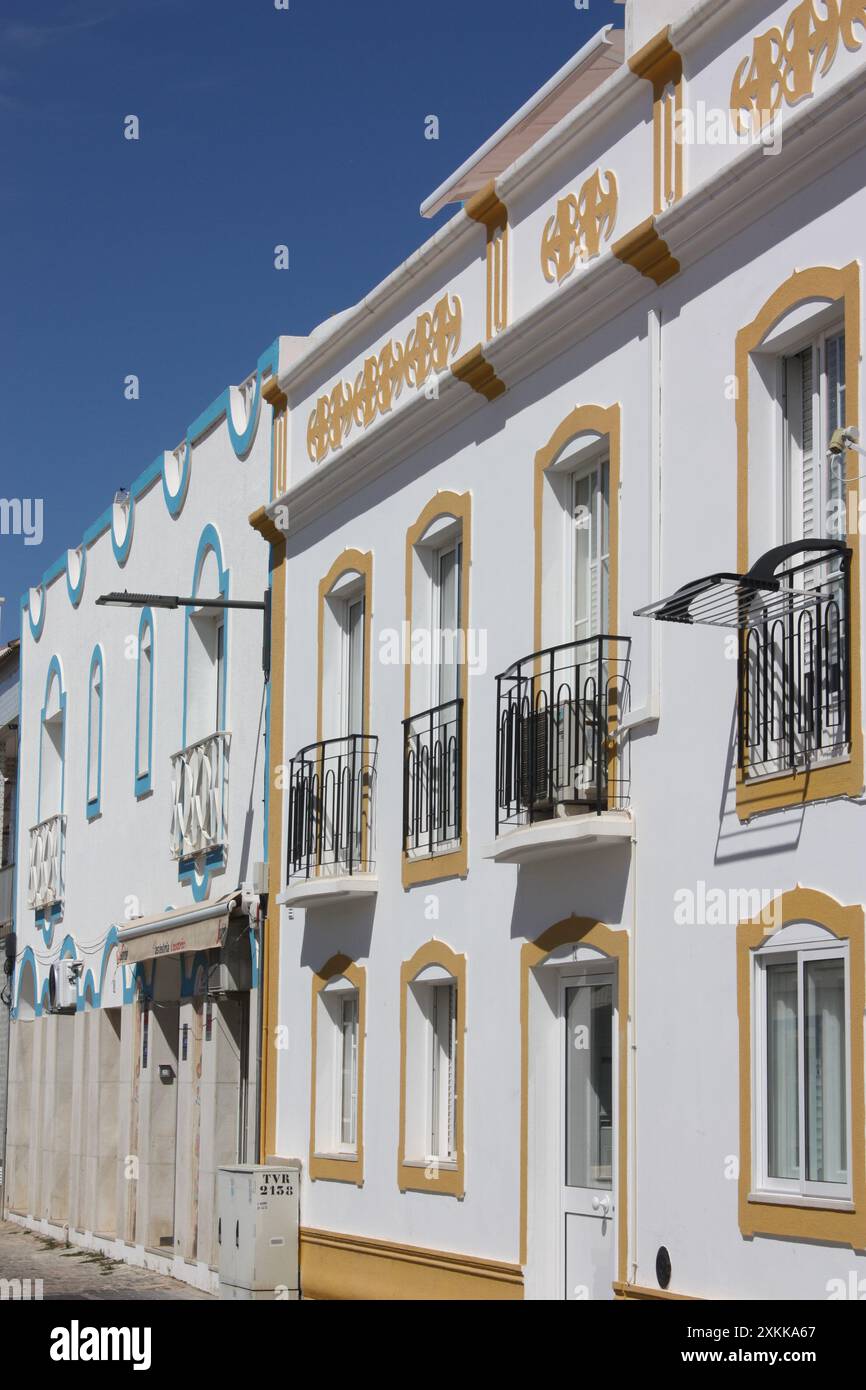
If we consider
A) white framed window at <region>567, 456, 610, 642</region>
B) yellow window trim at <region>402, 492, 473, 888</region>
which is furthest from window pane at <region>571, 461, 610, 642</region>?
yellow window trim at <region>402, 492, 473, 888</region>

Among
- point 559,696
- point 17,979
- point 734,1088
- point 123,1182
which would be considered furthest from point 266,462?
point 17,979

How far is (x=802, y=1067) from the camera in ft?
32.9

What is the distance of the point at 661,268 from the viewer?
467 inches

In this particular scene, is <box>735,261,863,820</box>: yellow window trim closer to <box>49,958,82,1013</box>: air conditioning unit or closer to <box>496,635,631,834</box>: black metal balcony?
<box>496,635,631,834</box>: black metal balcony

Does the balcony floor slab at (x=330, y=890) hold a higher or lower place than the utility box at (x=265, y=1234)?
higher

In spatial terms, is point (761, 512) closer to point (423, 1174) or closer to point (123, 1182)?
point (423, 1174)

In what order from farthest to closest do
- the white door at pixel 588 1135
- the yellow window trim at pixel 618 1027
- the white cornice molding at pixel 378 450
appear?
the white cornice molding at pixel 378 450 < the white door at pixel 588 1135 < the yellow window trim at pixel 618 1027

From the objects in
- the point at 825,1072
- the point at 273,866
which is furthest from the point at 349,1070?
the point at 825,1072

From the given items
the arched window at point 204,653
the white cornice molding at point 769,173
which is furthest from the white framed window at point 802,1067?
the arched window at point 204,653

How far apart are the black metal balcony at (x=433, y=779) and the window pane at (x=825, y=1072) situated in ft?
15.1

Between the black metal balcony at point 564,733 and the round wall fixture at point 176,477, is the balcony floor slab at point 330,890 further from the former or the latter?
the round wall fixture at point 176,477

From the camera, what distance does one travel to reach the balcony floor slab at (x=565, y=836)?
1178 centimetres

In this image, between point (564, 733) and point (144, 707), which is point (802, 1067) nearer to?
point (564, 733)

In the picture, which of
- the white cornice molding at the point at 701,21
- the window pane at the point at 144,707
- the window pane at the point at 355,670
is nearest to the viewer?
the white cornice molding at the point at 701,21
